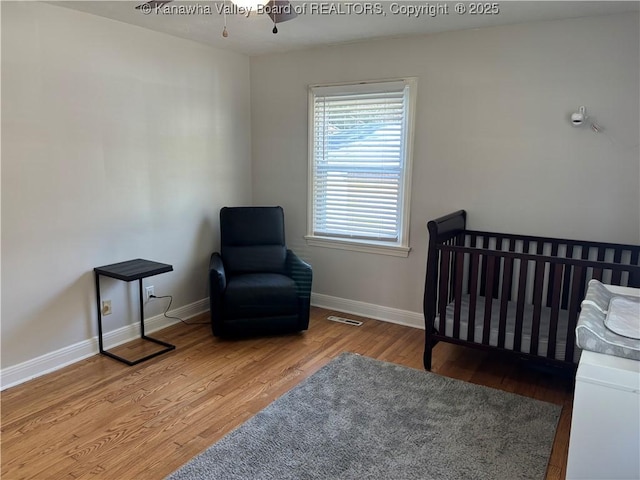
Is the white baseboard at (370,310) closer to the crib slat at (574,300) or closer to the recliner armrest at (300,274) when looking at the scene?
the recliner armrest at (300,274)

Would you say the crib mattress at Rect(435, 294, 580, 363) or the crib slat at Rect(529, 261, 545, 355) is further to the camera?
the crib mattress at Rect(435, 294, 580, 363)

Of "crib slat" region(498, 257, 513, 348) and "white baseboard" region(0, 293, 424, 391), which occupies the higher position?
"crib slat" region(498, 257, 513, 348)

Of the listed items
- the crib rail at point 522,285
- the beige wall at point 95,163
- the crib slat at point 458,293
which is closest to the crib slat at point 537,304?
the crib rail at point 522,285

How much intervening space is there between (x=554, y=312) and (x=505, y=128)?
54.6 inches

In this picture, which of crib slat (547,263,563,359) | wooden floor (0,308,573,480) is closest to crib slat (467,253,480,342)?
wooden floor (0,308,573,480)

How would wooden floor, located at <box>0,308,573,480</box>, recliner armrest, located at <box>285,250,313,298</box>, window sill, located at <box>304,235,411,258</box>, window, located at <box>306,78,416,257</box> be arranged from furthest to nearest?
window sill, located at <box>304,235,411,258</box> < window, located at <box>306,78,416,257</box> < recliner armrest, located at <box>285,250,313,298</box> < wooden floor, located at <box>0,308,573,480</box>

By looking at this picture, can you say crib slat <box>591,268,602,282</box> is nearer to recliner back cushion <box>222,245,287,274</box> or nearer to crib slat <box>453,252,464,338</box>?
crib slat <box>453,252,464,338</box>

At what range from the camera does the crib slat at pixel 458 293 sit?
2.90 metres

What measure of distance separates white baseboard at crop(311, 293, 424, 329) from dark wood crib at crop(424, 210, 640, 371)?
59 cm

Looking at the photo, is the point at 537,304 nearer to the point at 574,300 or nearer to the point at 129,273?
the point at 574,300

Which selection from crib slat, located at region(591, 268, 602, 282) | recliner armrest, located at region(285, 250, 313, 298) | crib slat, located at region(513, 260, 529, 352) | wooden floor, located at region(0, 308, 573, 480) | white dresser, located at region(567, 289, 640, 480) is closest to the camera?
white dresser, located at region(567, 289, 640, 480)

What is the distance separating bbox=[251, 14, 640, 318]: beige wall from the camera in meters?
2.96

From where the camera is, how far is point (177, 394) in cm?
273

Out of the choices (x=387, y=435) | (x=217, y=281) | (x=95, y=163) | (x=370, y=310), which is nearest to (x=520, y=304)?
(x=387, y=435)
